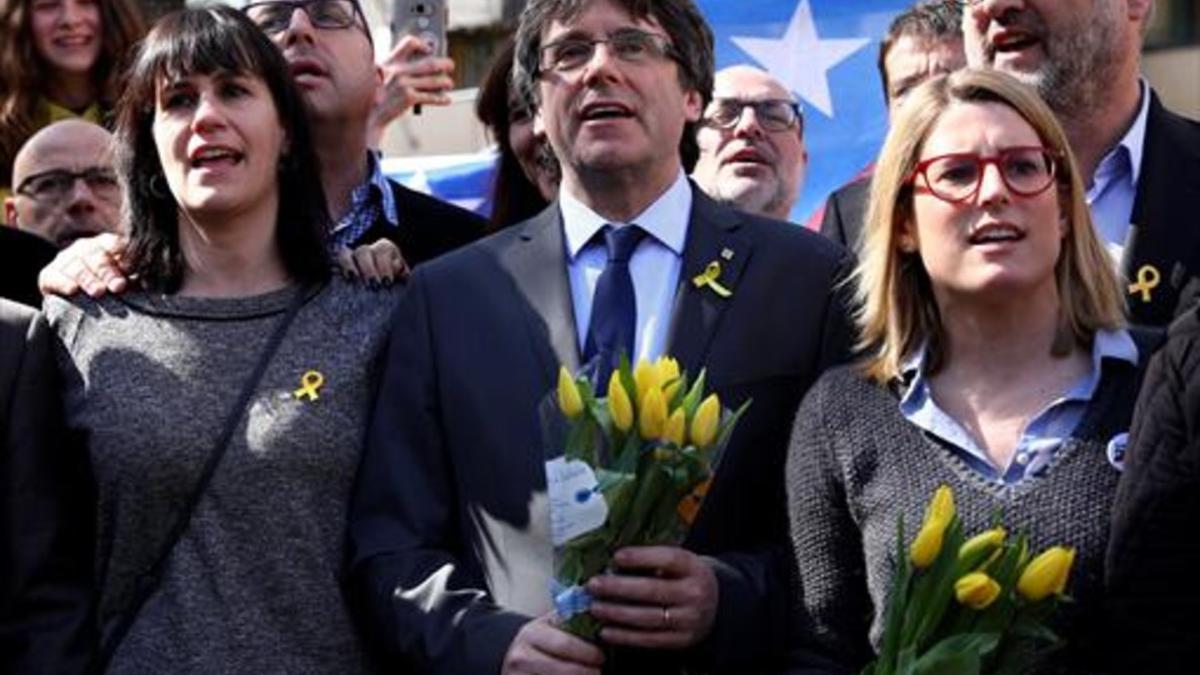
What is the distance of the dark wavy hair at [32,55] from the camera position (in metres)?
7.01

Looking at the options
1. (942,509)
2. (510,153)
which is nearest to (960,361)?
(942,509)

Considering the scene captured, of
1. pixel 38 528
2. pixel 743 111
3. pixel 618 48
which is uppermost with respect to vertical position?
pixel 618 48

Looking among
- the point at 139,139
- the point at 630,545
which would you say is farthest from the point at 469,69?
the point at 630,545

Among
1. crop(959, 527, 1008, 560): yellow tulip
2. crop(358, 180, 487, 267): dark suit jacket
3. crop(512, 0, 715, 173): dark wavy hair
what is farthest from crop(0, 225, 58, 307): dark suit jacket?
crop(959, 527, 1008, 560): yellow tulip

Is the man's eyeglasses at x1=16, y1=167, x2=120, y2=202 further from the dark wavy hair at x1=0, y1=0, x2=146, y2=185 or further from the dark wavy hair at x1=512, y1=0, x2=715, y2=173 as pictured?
the dark wavy hair at x1=512, y1=0, x2=715, y2=173

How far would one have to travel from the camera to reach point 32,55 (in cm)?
705

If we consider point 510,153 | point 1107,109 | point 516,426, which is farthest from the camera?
point 510,153

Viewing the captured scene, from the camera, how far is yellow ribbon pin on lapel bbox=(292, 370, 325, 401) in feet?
16.9

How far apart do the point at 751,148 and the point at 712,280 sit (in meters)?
2.28

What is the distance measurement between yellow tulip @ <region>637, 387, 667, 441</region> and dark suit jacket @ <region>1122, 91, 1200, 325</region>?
4.15ft

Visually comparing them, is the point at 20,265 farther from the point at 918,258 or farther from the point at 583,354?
the point at 918,258

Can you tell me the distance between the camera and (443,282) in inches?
203

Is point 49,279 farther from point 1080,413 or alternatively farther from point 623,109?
point 1080,413

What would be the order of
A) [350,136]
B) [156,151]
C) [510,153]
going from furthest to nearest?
[510,153], [350,136], [156,151]
